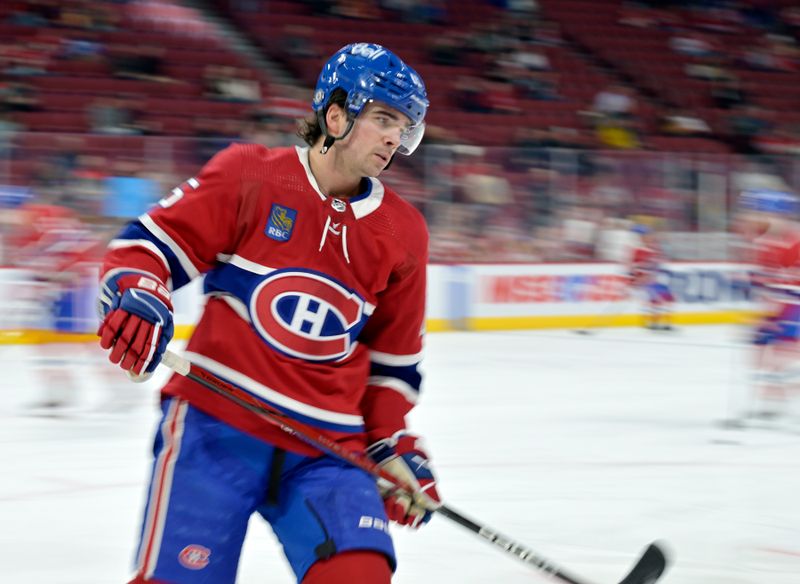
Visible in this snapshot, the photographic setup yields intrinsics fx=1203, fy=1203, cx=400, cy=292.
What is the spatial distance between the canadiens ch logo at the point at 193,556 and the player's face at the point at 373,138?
71 centimetres

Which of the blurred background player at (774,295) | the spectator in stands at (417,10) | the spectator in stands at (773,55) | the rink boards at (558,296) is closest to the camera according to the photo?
the blurred background player at (774,295)

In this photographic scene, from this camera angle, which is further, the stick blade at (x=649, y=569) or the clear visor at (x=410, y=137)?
the stick blade at (x=649, y=569)

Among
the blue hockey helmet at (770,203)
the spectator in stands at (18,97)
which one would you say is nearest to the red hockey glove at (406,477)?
the blue hockey helmet at (770,203)

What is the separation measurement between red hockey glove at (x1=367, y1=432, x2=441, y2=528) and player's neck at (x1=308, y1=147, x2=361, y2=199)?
0.47 m

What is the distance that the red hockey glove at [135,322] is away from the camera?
6.27 ft

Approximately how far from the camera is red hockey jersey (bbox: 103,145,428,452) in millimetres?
2006

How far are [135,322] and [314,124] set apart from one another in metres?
0.56

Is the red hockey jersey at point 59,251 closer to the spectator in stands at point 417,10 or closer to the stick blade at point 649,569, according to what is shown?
the stick blade at point 649,569

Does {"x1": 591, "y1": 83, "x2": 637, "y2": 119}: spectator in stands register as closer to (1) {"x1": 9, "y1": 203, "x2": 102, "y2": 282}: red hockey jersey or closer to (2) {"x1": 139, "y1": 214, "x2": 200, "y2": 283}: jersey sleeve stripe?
(1) {"x1": 9, "y1": 203, "x2": 102, "y2": 282}: red hockey jersey

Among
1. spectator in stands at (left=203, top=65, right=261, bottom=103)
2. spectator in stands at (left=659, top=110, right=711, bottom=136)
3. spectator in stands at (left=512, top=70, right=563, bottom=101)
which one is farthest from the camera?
spectator in stands at (left=659, top=110, right=711, bottom=136)

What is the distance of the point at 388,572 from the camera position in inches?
76.5

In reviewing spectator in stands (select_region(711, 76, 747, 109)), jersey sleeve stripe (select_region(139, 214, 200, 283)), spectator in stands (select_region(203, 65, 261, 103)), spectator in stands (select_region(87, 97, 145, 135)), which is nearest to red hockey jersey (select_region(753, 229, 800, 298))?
jersey sleeve stripe (select_region(139, 214, 200, 283))

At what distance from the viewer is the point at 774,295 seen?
6480 mm

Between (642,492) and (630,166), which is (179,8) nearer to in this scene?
(630,166)
